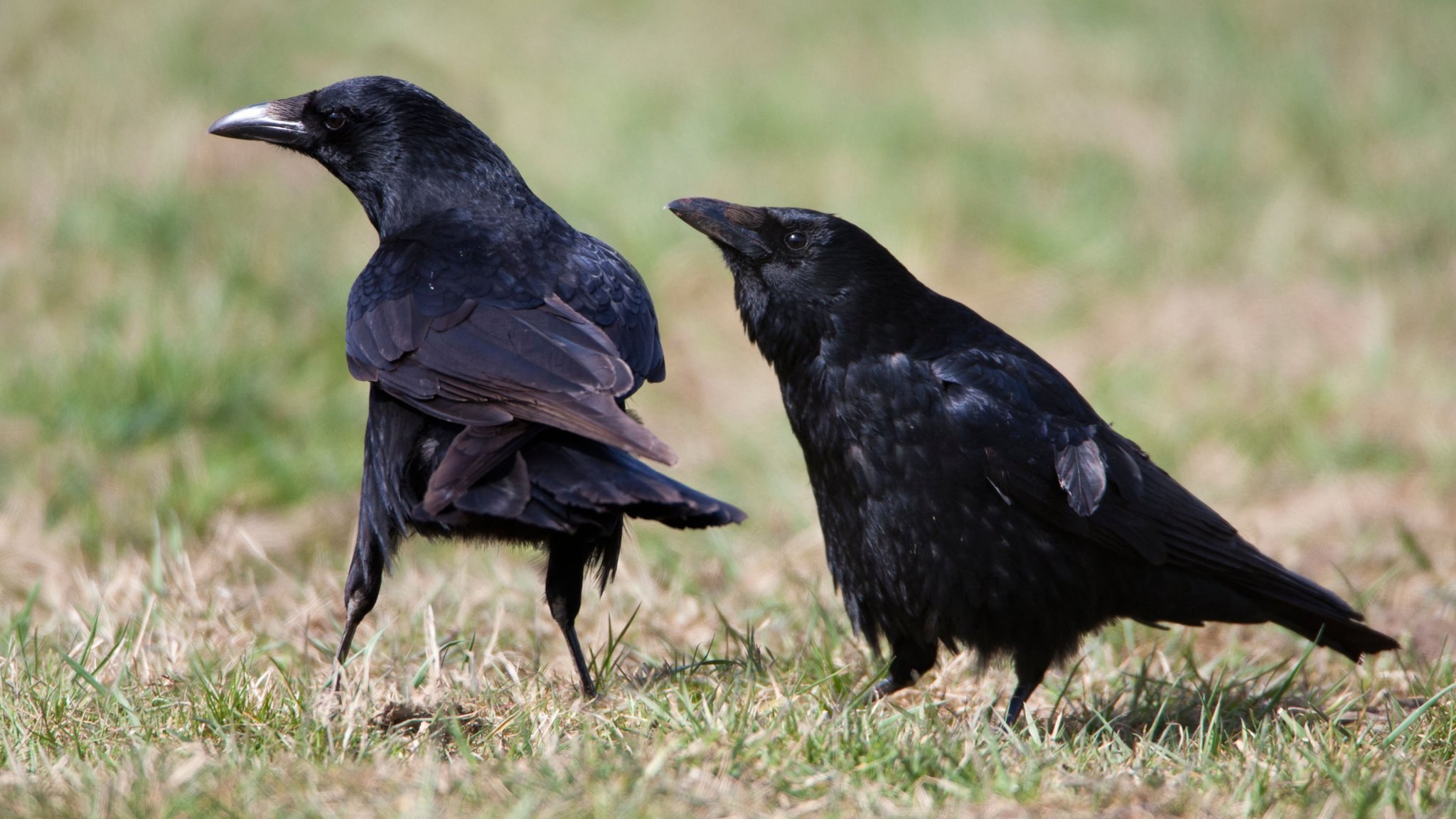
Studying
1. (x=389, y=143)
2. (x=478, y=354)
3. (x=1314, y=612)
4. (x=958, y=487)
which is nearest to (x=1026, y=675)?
(x=958, y=487)

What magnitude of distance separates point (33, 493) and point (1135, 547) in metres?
3.99

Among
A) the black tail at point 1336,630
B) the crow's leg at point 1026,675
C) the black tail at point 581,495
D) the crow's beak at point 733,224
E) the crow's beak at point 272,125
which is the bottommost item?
the crow's leg at point 1026,675

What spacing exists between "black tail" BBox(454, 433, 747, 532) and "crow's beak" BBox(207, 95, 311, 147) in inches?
62.8

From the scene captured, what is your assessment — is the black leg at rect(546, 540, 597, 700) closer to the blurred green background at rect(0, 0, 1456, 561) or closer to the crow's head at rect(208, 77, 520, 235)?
the crow's head at rect(208, 77, 520, 235)

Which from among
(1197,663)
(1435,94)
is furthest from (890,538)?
(1435,94)

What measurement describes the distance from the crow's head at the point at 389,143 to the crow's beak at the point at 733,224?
642 mm

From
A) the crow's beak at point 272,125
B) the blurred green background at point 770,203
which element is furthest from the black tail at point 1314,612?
the crow's beak at point 272,125

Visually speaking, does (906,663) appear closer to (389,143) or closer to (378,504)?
(378,504)

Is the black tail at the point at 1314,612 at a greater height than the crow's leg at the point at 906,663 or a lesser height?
greater

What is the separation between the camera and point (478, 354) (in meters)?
3.41

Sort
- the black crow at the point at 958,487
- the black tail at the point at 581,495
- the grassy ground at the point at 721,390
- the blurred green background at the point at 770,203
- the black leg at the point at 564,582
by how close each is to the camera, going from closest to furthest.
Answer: the grassy ground at the point at 721,390, the black tail at the point at 581,495, the black crow at the point at 958,487, the black leg at the point at 564,582, the blurred green background at the point at 770,203

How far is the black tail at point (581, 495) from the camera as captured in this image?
10.2 feet

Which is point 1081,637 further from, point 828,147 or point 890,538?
point 828,147

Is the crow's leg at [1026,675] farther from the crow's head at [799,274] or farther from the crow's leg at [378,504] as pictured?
the crow's leg at [378,504]
